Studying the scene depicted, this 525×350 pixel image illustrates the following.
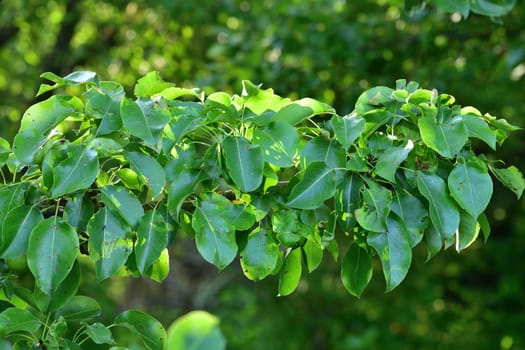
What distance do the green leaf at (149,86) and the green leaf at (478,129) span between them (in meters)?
0.55

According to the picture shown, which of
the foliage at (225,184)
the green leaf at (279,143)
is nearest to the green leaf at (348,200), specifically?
the foliage at (225,184)

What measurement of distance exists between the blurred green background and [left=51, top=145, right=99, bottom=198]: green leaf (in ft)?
8.72

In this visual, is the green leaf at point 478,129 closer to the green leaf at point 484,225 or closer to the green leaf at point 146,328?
the green leaf at point 484,225

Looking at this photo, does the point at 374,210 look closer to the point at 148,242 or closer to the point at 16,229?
the point at 148,242

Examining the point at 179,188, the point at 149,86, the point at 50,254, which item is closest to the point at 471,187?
the point at 179,188

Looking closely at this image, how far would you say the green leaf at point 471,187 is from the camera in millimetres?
1294

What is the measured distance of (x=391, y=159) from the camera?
129 cm

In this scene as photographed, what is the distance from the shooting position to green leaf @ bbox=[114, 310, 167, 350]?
138cm

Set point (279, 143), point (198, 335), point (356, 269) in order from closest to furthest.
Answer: point (198, 335)
point (279, 143)
point (356, 269)

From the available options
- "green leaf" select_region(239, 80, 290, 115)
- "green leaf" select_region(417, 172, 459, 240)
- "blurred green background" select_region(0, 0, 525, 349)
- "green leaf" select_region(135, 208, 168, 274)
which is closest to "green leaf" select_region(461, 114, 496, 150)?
"green leaf" select_region(417, 172, 459, 240)

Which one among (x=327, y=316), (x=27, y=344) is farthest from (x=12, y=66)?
(x=27, y=344)

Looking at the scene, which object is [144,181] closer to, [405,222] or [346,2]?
[405,222]

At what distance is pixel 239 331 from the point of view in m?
5.40

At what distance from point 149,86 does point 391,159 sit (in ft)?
1.54
